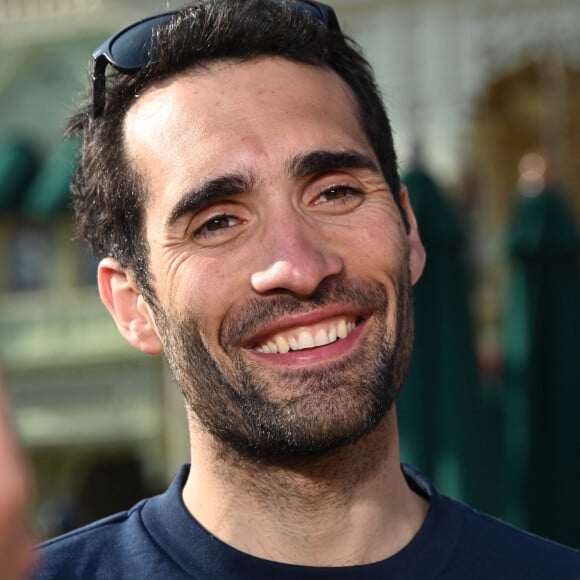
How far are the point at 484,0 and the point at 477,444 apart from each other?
5.45m

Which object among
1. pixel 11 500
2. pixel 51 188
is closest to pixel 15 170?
pixel 51 188

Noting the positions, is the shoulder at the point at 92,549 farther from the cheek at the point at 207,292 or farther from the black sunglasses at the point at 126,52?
the black sunglasses at the point at 126,52

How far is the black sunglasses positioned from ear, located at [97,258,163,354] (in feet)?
1.25

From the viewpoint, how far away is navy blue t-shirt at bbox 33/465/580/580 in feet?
6.11

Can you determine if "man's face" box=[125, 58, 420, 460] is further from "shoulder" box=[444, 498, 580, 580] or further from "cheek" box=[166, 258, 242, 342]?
"shoulder" box=[444, 498, 580, 580]

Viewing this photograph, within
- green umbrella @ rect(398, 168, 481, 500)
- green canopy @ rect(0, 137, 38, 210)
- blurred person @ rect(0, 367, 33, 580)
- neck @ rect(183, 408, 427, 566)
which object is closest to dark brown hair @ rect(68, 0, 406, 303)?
neck @ rect(183, 408, 427, 566)

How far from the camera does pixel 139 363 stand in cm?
1245

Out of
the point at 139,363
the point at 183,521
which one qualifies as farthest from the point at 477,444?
the point at 139,363

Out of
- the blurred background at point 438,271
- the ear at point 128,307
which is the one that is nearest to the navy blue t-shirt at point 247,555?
the ear at point 128,307

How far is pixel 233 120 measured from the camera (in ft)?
6.73

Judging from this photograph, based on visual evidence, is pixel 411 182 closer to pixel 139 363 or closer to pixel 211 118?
pixel 211 118

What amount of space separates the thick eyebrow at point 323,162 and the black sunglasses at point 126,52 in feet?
1.37

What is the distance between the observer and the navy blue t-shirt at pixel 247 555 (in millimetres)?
1862

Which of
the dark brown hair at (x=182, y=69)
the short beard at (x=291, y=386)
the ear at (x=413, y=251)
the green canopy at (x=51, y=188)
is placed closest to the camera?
the short beard at (x=291, y=386)
